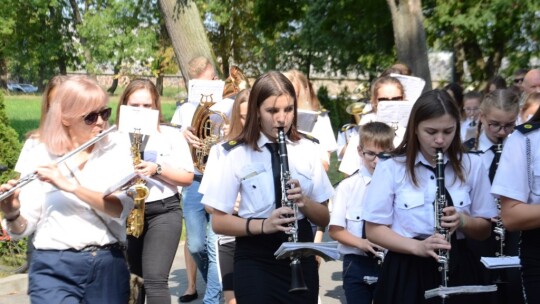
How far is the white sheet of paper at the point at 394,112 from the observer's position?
23.4 feet

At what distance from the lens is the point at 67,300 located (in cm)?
449

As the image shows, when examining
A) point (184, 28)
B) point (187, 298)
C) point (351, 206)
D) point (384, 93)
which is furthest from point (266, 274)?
point (184, 28)

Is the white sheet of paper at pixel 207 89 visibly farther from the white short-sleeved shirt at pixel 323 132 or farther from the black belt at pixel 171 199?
the black belt at pixel 171 199

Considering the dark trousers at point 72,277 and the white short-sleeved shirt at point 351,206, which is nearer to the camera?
the dark trousers at point 72,277

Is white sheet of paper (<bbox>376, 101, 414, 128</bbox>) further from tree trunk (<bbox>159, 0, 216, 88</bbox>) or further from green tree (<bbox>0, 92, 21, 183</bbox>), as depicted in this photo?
tree trunk (<bbox>159, 0, 216, 88</bbox>)

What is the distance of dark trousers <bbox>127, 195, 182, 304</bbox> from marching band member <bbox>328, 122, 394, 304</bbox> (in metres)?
1.06

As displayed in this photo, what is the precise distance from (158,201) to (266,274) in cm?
186

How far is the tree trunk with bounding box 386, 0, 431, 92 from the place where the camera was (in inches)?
687

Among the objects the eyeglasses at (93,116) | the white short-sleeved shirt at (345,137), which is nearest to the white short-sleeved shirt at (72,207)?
the eyeglasses at (93,116)

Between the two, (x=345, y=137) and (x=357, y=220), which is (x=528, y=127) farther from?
(x=345, y=137)

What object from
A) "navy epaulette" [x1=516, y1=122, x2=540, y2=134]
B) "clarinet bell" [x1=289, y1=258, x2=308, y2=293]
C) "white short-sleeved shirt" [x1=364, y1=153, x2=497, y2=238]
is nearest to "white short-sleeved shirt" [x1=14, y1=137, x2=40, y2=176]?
"clarinet bell" [x1=289, y1=258, x2=308, y2=293]

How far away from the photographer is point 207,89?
25.6 feet

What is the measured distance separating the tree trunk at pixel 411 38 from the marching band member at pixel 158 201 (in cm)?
1115

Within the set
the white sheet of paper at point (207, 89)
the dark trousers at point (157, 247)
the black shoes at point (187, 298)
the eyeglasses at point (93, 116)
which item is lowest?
the black shoes at point (187, 298)
